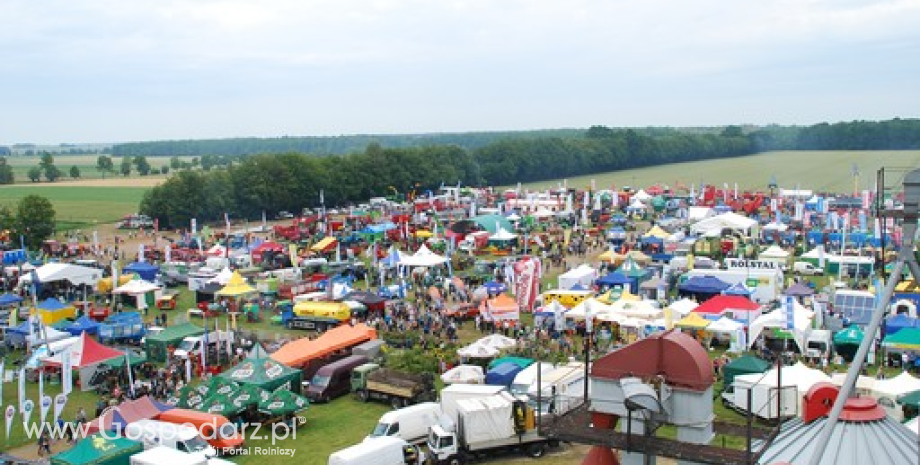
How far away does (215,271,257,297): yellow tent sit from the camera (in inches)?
1103

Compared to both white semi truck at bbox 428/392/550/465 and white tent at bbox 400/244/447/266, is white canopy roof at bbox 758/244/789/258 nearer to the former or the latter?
white tent at bbox 400/244/447/266

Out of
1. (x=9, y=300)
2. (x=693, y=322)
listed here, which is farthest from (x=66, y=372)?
(x=693, y=322)

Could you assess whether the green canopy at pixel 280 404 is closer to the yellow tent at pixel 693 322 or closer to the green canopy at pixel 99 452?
the green canopy at pixel 99 452

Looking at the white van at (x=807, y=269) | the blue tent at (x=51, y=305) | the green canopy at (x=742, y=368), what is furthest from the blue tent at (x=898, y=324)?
the blue tent at (x=51, y=305)

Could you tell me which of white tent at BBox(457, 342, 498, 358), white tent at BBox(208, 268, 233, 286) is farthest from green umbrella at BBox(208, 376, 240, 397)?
white tent at BBox(208, 268, 233, 286)

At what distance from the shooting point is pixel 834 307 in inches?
976

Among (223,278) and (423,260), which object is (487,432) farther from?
(423,260)

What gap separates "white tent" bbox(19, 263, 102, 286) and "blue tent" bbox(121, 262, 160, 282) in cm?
109

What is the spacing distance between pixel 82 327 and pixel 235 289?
5.26 m

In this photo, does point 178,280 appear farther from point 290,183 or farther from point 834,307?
point 290,183

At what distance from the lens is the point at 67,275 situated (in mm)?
31125

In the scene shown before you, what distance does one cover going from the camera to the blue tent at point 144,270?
32.8 m

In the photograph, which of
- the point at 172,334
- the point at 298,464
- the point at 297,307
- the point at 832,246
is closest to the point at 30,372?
the point at 172,334

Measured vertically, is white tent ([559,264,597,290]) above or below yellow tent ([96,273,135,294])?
above
